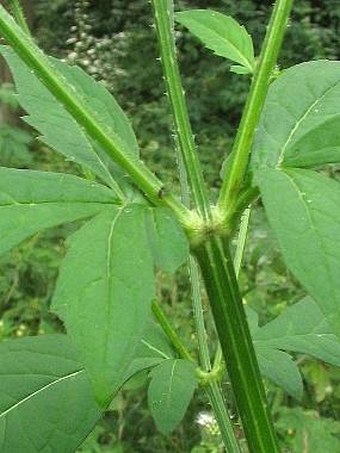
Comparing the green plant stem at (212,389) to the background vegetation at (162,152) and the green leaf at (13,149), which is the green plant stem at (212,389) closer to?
the background vegetation at (162,152)

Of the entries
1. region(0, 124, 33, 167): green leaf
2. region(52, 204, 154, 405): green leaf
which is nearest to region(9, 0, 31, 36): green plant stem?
region(52, 204, 154, 405): green leaf

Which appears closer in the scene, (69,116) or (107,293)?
(107,293)

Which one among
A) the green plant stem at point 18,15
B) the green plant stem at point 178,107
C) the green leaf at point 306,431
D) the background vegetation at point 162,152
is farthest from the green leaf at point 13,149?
the green plant stem at point 178,107

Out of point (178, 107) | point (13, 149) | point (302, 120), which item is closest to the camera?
point (178, 107)

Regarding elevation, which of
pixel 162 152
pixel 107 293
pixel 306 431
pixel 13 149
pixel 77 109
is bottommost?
pixel 162 152

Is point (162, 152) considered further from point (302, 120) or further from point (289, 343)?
point (302, 120)

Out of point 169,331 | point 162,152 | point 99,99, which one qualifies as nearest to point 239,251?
point 169,331

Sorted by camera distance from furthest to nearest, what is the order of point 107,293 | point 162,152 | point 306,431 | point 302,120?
point 162,152
point 306,431
point 302,120
point 107,293
